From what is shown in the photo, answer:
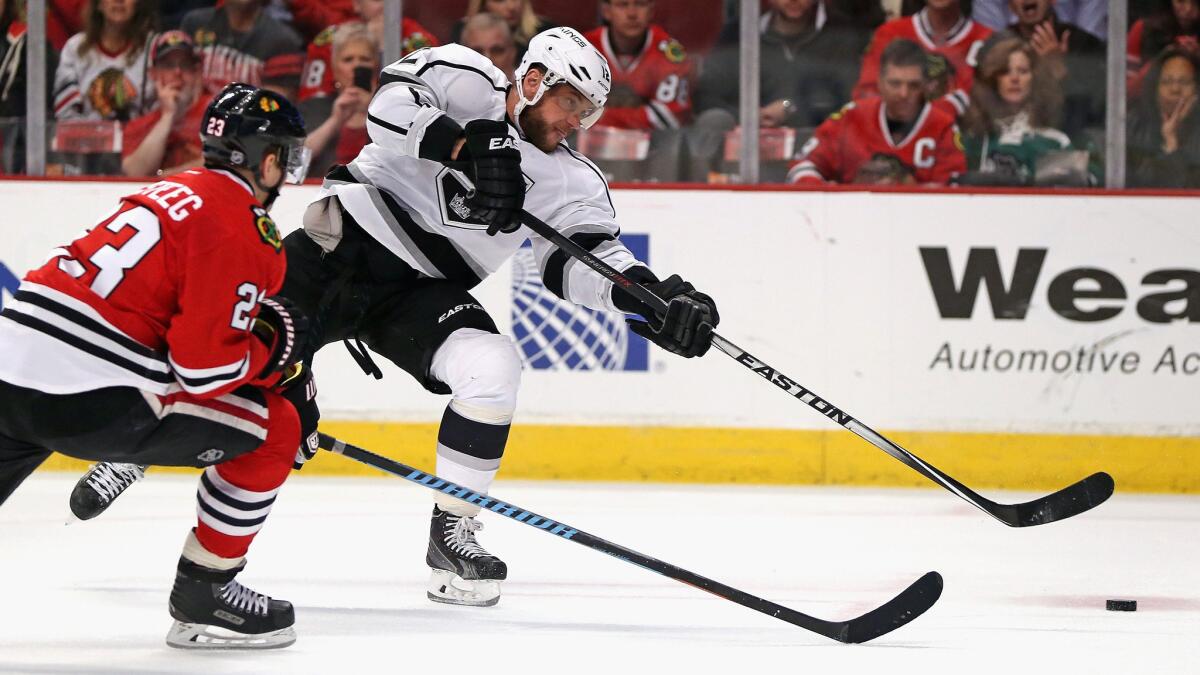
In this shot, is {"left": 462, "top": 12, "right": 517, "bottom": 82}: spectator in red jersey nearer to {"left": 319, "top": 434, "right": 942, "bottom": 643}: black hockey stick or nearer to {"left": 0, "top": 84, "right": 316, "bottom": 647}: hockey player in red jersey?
{"left": 319, "top": 434, "right": 942, "bottom": 643}: black hockey stick

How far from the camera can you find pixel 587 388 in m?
4.88

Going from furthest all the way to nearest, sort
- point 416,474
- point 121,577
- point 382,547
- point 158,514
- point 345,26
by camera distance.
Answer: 1. point 345,26
2. point 158,514
3. point 382,547
4. point 121,577
5. point 416,474

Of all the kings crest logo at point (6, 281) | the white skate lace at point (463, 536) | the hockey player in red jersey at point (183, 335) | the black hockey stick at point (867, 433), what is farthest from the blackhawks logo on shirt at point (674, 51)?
the hockey player in red jersey at point (183, 335)

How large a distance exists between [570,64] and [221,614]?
1.30 metres

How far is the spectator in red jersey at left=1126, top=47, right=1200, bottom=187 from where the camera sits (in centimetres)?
492

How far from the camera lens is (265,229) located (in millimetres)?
2367

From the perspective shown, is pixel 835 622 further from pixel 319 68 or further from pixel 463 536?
pixel 319 68

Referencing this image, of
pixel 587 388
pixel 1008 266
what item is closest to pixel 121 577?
pixel 587 388

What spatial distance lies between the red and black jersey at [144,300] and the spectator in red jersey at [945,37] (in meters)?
3.10

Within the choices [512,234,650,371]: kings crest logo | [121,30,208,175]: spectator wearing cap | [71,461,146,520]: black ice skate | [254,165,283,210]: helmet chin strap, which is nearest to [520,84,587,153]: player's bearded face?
[254,165,283,210]: helmet chin strap

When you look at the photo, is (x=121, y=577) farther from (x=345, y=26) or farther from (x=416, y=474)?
(x=345, y=26)

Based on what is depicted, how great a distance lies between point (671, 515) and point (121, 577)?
62.8 inches

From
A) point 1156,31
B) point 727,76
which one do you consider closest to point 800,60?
point 727,76

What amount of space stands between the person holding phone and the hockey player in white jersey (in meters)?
1.80
